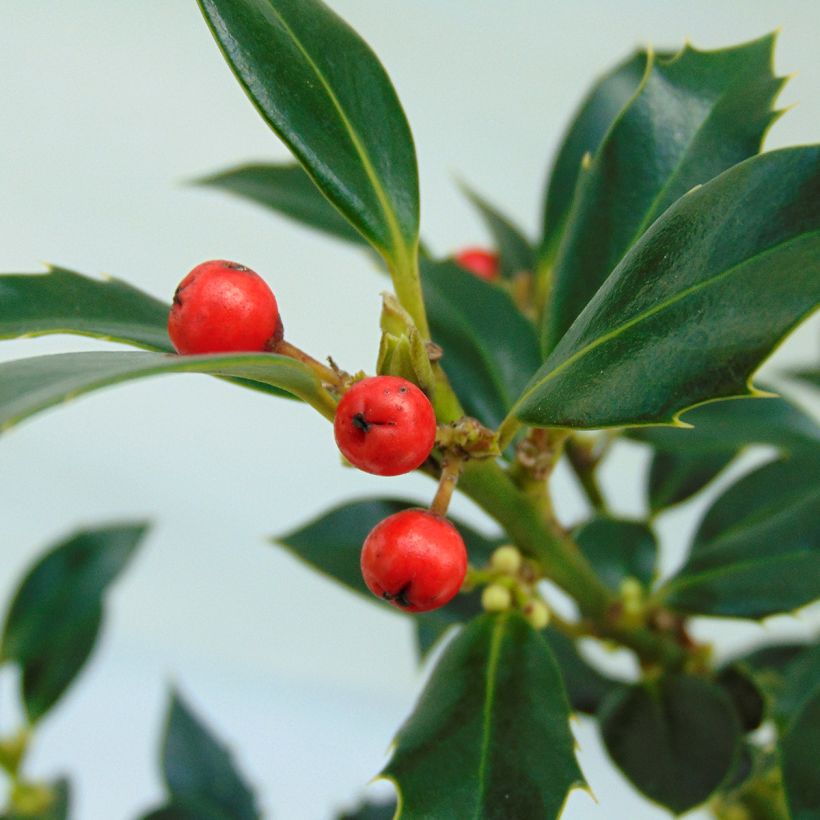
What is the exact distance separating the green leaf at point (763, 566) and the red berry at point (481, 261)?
28cm

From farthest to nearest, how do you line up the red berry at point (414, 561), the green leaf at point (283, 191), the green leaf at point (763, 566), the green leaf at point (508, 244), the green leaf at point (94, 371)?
the green leaf at point (508, 244)
the green leaf at point (283, 191)
the green leaf at point (763, 566)
the red berry at point (414, 561)
the green leaf at point (94, 371)

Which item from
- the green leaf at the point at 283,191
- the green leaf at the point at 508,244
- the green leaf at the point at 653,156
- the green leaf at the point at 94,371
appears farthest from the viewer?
the green leaf at the point at 508,244

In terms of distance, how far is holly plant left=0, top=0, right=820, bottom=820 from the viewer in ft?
1.37

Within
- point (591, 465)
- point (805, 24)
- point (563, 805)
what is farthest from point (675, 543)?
point (563, 805)

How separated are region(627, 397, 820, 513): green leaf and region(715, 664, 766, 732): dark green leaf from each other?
17 centimetres

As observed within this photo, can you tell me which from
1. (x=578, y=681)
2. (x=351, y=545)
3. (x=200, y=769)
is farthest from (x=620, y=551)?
(x=200, y=769)

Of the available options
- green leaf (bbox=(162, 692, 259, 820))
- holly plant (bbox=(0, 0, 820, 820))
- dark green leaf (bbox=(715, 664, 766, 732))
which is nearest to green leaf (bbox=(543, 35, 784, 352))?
holly plant (bbox=(0, 0, 820, 820))

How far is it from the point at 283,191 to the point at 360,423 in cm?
41

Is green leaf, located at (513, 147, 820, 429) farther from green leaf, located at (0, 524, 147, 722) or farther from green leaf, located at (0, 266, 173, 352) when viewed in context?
green leaf, located at (0, 524, 147, 722)

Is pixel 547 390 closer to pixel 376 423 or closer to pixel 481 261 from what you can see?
pixel 376 423

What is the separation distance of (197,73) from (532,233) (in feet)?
2.52

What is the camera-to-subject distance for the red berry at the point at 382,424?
0.42m

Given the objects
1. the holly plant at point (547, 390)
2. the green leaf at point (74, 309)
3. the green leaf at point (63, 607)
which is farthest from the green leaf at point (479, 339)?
the green leaf at point (63, 607)

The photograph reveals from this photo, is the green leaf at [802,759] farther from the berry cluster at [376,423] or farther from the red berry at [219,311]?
Answer: the red berry at [219,311]
